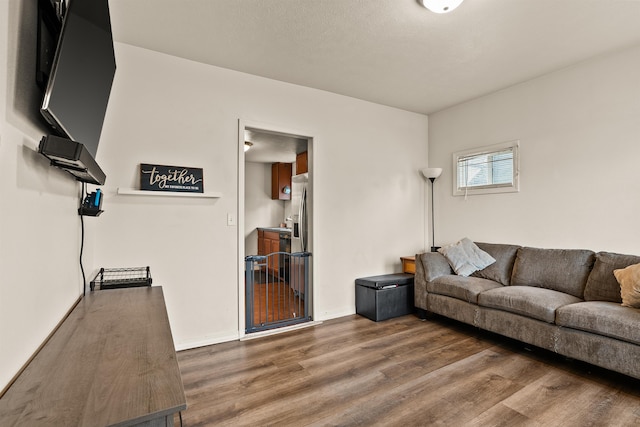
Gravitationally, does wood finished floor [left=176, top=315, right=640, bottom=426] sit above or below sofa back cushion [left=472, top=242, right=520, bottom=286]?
below

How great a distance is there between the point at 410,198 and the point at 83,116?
385 cm

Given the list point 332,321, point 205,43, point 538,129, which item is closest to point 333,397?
point 332,321

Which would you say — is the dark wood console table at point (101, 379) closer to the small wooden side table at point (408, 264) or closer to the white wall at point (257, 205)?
the small wooden side table at point (408, 264)

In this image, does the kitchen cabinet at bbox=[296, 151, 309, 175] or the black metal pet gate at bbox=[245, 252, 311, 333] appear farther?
the kitchen cabinet at bbox=[296, 151, 309, 175]

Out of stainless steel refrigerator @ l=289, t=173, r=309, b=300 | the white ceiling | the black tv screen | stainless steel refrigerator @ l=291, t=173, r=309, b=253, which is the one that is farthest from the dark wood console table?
stainless steel refrigerator @ l=291, t=173, r=309, b=253

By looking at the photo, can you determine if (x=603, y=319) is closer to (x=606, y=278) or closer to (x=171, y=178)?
(x=606, y=278)

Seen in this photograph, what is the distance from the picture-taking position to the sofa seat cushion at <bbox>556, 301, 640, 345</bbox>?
2.10 meters

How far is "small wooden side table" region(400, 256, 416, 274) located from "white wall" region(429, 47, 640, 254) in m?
0.81

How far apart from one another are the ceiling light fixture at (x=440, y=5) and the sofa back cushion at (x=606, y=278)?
243cm

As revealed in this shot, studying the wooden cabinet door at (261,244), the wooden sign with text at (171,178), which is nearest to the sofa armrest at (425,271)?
the wooden sign with text at (171,178)

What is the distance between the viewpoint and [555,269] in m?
3.00

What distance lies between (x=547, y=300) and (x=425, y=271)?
1191 mm

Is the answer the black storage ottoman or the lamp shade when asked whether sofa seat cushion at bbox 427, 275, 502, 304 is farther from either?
the lamp shade

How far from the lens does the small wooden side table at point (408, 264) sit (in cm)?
400
